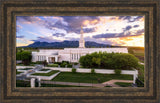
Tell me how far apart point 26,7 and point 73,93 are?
3858 millimetres

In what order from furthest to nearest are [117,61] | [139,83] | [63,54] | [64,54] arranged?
1. [64,54]
2. [63,54]
3. [117,61]
4. [139,83]

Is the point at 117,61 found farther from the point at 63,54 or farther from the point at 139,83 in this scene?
the point at 63,54

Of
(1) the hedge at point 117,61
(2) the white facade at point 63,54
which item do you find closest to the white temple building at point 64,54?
(2) the white facade at point 63,54

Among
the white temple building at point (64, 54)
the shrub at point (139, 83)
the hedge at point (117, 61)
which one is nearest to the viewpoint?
the shrub at point (139, 83)

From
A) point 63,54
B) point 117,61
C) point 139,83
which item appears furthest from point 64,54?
point 139,83

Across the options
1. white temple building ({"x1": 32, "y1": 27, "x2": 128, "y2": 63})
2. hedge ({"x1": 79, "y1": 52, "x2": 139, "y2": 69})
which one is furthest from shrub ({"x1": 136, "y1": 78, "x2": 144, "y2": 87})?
white temple building ({"x1": 32, "y1": 27, "x2": 128, "y2": 63})

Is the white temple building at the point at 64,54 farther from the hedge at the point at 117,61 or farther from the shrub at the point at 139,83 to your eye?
the shrub at the point at 139,83

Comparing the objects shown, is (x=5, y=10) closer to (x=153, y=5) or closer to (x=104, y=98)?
(x=104, y=98)

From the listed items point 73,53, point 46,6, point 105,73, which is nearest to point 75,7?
point 46,6

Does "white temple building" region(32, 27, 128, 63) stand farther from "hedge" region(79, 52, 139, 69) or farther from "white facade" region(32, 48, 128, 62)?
"hedge" region(79, 52, 139, 69)

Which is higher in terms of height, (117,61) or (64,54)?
(64,54)

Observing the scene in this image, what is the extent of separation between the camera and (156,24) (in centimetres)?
322

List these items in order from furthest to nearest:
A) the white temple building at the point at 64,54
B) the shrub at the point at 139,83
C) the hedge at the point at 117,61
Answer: the white temple building at the point at 64,54
the hedge at the point at 117,61
the shrub at the point at 139,83

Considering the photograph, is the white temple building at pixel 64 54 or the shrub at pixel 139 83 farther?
the white temple building at pixel 64 54
